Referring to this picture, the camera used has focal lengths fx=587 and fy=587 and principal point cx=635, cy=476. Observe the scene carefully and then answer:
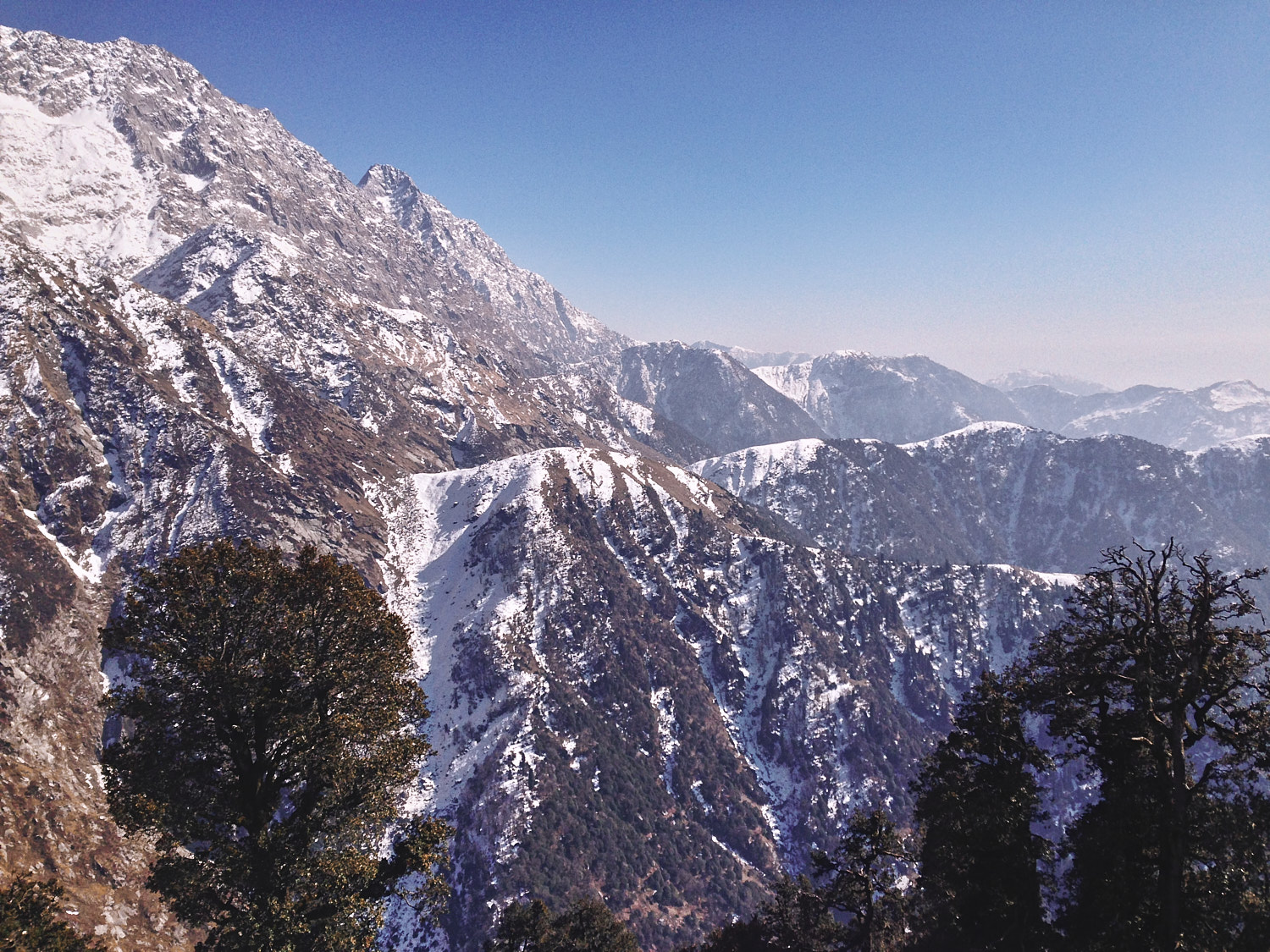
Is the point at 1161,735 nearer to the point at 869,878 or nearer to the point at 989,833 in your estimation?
the point at 989,833

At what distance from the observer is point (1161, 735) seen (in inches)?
830

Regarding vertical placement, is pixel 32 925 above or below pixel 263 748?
below

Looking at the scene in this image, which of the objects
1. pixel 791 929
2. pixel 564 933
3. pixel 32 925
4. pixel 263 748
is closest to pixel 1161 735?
pixel 263 748

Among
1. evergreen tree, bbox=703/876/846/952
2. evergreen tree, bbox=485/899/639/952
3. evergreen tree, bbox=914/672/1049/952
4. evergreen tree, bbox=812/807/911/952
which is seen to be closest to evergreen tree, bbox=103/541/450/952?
evergreen tree, bbox=812/807/911/952

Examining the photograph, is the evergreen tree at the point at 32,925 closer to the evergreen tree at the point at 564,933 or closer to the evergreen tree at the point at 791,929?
the evergreen tree at the point at 791,929

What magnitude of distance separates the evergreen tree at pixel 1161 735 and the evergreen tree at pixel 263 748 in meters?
24.9

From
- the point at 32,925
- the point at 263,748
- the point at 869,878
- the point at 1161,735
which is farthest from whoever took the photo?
the point at 869,878

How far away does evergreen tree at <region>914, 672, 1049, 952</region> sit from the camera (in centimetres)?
2778

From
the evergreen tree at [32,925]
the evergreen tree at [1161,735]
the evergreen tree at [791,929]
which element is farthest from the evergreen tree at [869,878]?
the evergreen tree at [32,925]

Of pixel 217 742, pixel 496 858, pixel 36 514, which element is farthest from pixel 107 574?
pixel 217 742

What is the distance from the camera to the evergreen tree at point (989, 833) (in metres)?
27.8

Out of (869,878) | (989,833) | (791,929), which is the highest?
(989,833)

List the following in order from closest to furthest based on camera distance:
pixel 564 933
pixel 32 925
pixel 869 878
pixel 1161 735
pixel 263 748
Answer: pixel 263 748
pixel 32 925
pixel 1161 735
pixel 869 878
pixel 564 933

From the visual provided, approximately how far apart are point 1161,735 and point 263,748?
102 feet
